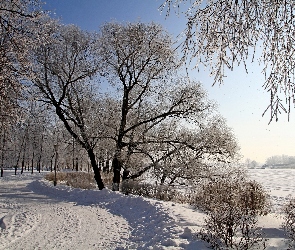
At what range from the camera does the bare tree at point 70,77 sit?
62.1 feet

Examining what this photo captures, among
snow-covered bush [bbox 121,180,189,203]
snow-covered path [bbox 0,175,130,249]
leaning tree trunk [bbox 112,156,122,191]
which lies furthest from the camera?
leaning tree trunk [bbox 112,156,122,191]

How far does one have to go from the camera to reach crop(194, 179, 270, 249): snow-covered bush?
6.34 meters

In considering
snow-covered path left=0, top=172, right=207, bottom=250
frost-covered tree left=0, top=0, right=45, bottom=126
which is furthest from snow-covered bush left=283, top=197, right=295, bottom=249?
frost-covered tree left=0, top=0, right=45, bottom=126

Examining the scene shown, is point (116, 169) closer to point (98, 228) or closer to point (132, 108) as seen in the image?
point (132, 108)

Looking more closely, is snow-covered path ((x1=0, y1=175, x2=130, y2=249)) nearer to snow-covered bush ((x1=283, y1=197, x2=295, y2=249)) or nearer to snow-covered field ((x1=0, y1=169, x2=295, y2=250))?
snow-covered field ((x1=0, y1=169, x2=295, y2=250))

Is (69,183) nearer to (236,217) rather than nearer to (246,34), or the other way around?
(236,217)

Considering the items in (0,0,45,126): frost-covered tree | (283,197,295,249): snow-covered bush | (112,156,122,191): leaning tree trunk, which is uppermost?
(0,0,45,126): frost-covered tree

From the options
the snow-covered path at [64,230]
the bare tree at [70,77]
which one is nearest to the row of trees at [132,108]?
the bare tree at [70,77]

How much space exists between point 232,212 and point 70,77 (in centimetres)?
1485

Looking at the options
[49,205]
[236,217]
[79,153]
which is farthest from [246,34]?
[79,153]

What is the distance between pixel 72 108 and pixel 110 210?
8.80 m

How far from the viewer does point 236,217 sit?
651 cm

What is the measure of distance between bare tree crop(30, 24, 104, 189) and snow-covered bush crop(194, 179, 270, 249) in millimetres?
9154

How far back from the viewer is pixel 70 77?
19.1 metres
